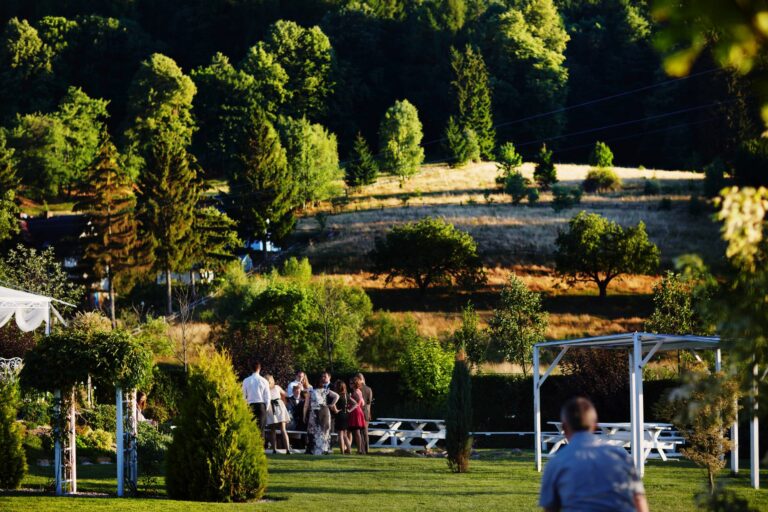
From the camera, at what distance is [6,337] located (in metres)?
29.3

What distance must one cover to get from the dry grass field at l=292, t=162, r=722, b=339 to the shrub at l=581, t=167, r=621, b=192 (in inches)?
31.3

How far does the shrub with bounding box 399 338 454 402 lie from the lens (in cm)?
3117

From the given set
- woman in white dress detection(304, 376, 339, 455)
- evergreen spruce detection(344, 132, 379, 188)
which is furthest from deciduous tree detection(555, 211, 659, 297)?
woman in white dress detection(304, 376, 339, 455)

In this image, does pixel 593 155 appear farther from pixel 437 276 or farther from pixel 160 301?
pixel 160 301

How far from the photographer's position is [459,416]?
56.6 ft

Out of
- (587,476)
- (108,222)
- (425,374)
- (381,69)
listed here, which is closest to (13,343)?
(425,374)

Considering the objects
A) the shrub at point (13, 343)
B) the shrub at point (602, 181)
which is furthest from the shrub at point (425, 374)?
the shrub at point (602, 181)

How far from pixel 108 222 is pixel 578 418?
172ft

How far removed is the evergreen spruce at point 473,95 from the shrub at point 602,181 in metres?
16.3

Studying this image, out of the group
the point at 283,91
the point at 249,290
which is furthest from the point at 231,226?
the point at 283,91

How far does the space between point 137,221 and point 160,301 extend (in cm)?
480

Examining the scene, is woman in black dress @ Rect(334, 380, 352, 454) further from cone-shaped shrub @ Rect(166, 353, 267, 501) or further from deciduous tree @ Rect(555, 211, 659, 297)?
deciduous tree @ Rect(555, 211, 659, 297)

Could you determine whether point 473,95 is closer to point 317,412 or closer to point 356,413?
point 356,413

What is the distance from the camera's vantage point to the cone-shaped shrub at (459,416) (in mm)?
17016
